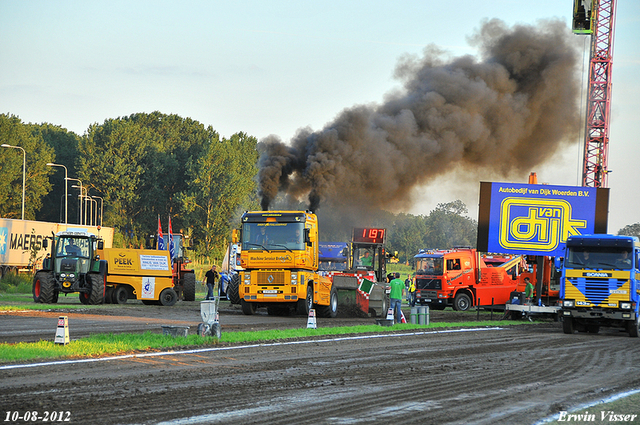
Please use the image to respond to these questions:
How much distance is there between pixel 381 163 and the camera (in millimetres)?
33719

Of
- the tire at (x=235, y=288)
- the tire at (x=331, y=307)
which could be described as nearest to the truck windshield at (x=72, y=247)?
the tire at (x=235, y=288)

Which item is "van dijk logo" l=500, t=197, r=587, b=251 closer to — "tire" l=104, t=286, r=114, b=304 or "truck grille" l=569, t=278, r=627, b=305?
"truck grille" l=569, t=278, r=627, b=305

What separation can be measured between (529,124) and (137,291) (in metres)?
21.6

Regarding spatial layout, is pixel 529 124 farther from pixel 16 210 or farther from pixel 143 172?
pixel 16 210

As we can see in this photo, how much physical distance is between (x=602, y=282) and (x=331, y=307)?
10.3 meters

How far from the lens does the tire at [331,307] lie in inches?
1098

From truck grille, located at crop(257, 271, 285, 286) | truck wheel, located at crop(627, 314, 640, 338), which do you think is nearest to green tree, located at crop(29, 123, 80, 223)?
truck grille, located at crop(257, 271, 285, 286)

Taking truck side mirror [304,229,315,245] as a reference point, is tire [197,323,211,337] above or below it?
below

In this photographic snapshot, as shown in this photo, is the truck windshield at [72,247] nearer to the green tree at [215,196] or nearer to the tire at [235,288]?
the tire at [235,288]

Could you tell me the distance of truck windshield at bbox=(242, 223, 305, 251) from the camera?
83.1 feet

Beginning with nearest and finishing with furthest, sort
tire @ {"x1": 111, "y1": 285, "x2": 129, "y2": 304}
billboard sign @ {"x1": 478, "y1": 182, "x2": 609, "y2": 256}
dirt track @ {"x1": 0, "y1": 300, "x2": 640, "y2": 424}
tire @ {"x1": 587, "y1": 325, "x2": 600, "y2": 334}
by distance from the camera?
dirt track @ {"x1": 0, "y1": 300, "x2": 640, "y2": 424}, tire @ {"x1": 587, "y1": 325, "x2": 600, "y2": 334}, billboard sign @ {"x1": 478, "y1": 182, "x2": 609, "y2": 256}, tire @ {"x1": 111, "y1": 285, "x2": 129, "y2": 304}

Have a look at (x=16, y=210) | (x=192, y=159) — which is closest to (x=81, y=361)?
(x=192, y=159)

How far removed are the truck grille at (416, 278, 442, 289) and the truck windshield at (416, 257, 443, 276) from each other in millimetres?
361

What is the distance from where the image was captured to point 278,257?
25312 millimetres
